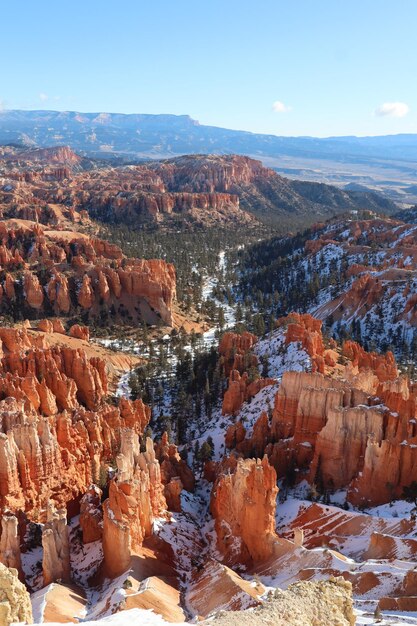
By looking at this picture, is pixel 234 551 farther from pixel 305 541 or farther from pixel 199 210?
pixel 199 210

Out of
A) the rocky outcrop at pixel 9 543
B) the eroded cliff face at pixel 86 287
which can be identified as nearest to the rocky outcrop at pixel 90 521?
the rocky outcrop at pixel 9 543

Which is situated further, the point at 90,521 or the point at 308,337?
the point at 308,337

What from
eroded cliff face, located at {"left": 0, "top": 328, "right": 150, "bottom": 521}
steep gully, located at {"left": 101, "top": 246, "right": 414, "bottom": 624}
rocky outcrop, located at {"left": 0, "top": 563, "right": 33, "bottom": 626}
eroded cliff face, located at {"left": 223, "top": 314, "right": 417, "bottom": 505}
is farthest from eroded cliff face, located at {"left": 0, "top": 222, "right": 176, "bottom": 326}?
rocky outcrop, located at {"left": 0, "top": 563, "right": 33, "bottom": 626}

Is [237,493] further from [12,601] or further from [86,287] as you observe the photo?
[86,287]

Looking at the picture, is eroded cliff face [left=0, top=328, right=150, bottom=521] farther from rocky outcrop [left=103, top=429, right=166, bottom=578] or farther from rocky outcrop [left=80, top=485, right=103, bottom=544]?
rocky outcrop [left=103, top=429, right=166, bottom=578]

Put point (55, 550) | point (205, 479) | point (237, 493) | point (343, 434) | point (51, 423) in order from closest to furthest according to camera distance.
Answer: point (55, 550), point (237, 493), point (51, 423), point (343, 434), point (205, 479)

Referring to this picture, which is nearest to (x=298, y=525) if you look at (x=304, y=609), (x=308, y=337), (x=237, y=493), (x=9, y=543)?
(x=237, y=493)
